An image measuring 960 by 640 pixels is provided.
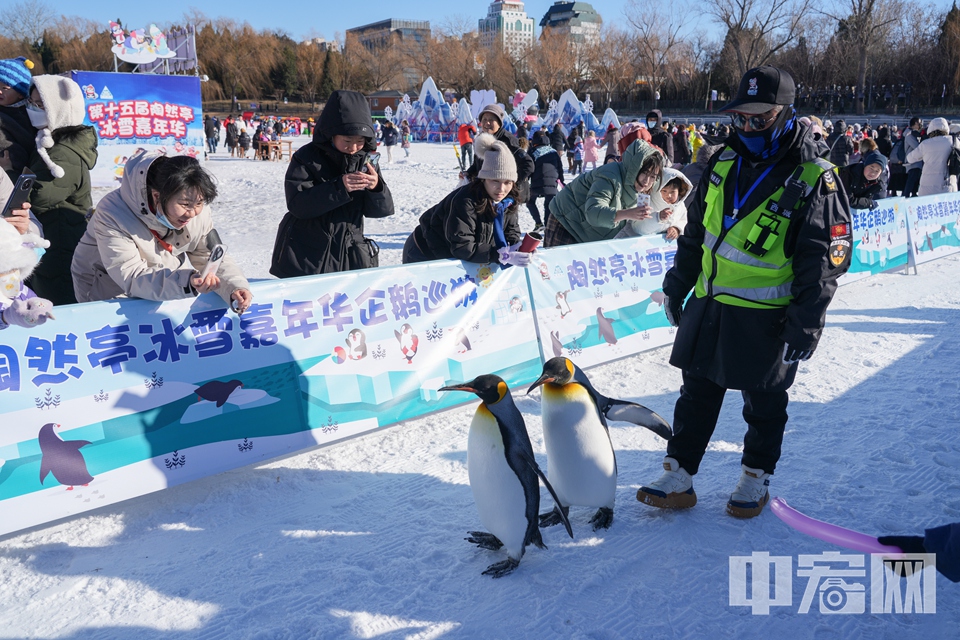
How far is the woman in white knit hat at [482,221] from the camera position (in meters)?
3.83

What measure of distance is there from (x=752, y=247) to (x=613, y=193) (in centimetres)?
227

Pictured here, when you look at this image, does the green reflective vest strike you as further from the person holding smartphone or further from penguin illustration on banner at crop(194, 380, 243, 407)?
penguin illustration on banner at crop(194, 380, 243, 407)

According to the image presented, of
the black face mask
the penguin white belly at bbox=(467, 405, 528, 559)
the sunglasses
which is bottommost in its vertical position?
the penguin white belly at bbox=(467, 405, 528, 559)

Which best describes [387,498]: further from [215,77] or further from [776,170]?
[215,77]

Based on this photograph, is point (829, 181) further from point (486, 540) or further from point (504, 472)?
point (486, 540)

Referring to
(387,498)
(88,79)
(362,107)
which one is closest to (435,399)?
(387,498)

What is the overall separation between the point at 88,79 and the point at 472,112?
23.8 metres

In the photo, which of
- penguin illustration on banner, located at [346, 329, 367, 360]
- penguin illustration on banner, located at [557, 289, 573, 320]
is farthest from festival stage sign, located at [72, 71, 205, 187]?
penguin illustration on banner, located at [346, 329, 367, 360]

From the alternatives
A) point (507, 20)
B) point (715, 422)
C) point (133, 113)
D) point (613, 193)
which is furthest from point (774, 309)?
point (507, 20)

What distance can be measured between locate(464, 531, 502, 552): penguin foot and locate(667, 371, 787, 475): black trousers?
930 millimetres

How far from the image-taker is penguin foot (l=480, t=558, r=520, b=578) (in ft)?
8.16

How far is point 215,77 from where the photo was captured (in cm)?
6644

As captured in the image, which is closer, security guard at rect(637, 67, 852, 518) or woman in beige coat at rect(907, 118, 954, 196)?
security guard at rect(637, 67, 852, 518)

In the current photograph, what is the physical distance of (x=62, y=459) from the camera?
8.82 feet
